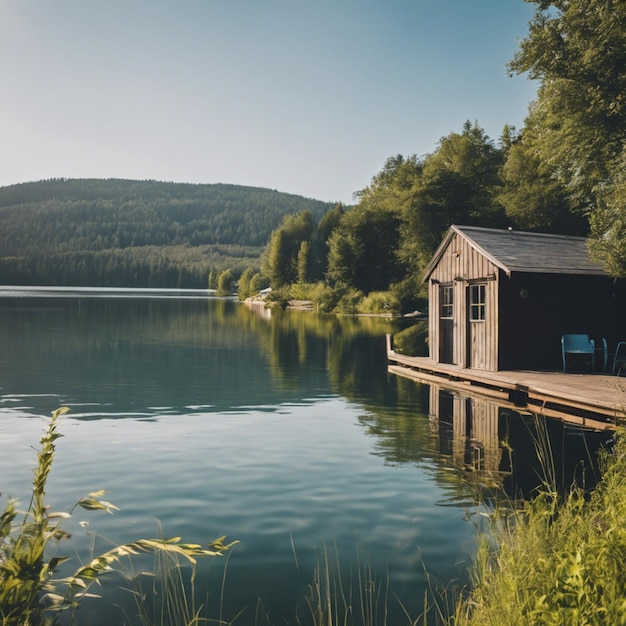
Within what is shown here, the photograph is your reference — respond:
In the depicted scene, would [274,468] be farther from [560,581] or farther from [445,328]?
[445,328]

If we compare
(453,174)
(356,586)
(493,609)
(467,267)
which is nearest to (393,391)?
(467,267)

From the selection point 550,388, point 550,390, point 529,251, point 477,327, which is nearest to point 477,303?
point 477,327

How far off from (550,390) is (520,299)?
4.55 metres

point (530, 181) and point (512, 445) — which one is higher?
point (530, 181)

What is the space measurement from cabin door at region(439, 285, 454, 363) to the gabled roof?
1260 mm

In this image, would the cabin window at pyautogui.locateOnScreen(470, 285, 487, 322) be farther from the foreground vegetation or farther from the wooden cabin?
the foreground vegetation

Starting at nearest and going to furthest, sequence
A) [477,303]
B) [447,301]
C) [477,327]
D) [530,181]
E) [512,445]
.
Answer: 1. [512,445]
2. [477,327]
3. [477,303]
4. [447,301]
5. [530,181]

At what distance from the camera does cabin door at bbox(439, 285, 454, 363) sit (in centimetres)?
2203

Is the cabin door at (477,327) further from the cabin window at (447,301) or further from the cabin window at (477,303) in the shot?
the cabin window at (447,301)

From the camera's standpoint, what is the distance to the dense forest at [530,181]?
2139cm

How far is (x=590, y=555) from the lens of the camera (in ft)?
13.8

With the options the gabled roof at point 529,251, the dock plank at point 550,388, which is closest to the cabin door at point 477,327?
the dock plank at point 550,388

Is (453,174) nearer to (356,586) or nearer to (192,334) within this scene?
(192,334)

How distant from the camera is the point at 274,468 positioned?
36.7 feet
